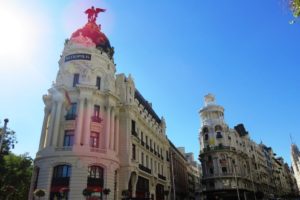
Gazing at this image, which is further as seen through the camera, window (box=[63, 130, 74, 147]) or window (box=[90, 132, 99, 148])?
window (box=[90, 132, 99, 148])

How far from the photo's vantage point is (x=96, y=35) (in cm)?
4416

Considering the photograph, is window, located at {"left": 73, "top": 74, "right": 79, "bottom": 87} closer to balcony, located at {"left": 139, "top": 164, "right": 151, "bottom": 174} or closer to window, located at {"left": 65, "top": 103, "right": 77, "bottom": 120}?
window, located at {"left": 65, "top": 103, "right": 77, "bottom": 120}

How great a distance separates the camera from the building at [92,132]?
3306 cm

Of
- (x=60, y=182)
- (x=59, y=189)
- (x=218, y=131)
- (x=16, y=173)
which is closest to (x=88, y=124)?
(x=60, y=182)

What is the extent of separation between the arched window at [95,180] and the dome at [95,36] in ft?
63.0

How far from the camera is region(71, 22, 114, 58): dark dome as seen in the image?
43.3 meters

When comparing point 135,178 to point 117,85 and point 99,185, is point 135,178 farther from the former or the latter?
point 117,85

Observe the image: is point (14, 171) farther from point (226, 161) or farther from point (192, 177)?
point (192, 177)

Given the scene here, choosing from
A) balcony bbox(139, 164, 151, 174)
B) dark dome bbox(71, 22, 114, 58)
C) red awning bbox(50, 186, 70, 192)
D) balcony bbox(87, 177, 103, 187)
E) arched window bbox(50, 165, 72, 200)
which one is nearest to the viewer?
red awning bbox(50, 186, 70, 192)

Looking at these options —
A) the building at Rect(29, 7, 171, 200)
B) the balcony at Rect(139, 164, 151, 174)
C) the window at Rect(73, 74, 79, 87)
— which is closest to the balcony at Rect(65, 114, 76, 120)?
the building at Rect(29, 7, 171, 200)

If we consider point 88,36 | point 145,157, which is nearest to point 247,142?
point 145,157

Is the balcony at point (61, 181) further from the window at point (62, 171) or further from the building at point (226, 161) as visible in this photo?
the building at point (226, 161)

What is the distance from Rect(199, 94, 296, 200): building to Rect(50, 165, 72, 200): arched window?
42631mm

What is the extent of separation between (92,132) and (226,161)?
146ft
